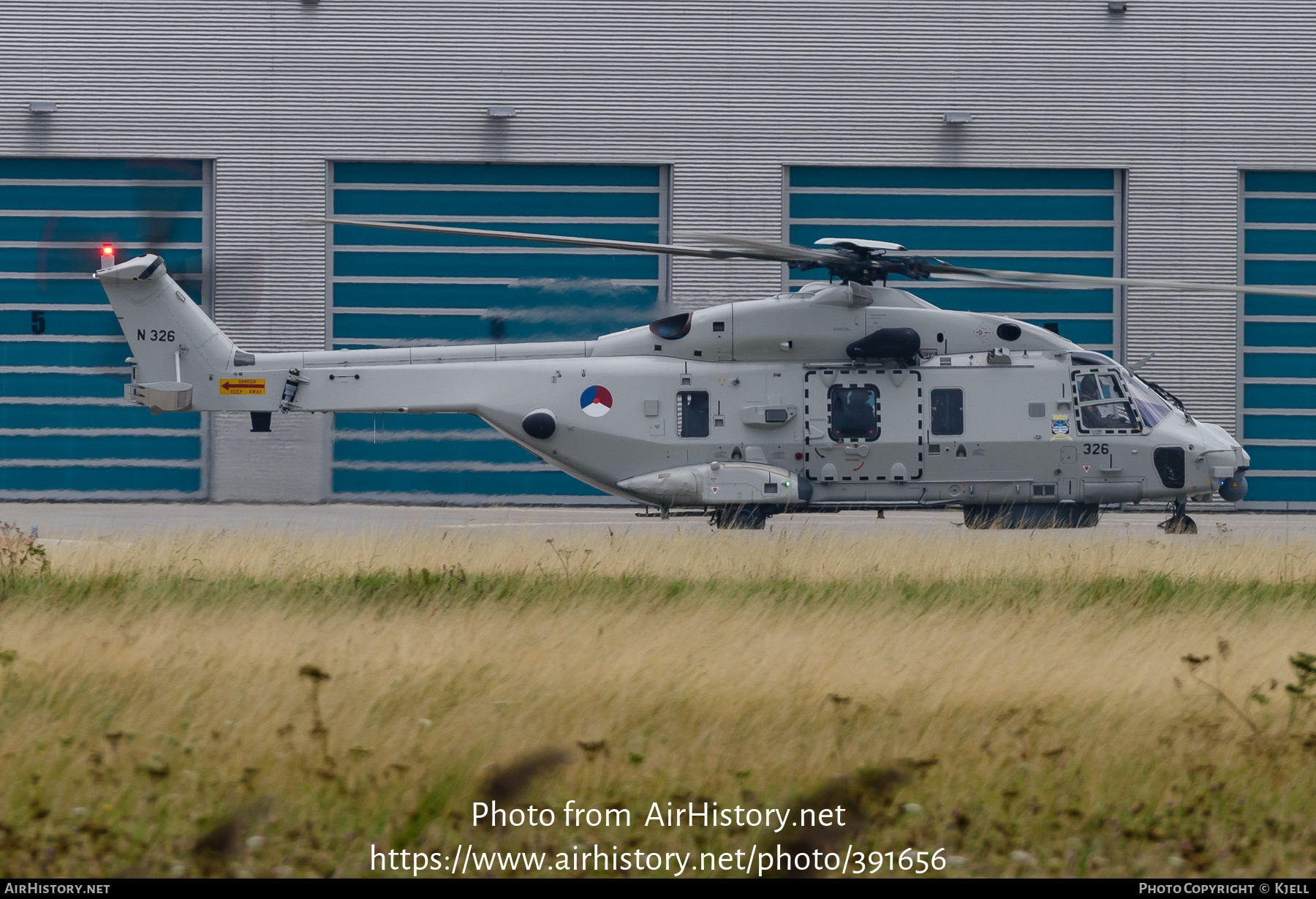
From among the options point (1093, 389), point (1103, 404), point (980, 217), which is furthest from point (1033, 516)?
point (980, 217)

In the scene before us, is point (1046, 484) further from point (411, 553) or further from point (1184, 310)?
point (1184, 310)

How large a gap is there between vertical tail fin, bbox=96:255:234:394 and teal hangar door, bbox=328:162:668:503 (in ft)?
26.0

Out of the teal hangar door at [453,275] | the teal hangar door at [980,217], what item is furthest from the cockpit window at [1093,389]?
the teal hangar door at [453,275]

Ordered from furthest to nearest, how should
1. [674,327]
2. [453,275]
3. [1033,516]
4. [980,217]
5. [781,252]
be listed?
[980,217] → [453,275] → [1033,516] → [674,327] → [781,252]

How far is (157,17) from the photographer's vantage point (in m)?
24.1

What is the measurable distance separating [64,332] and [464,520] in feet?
29.8

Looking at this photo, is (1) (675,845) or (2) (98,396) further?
(2) (98,396)

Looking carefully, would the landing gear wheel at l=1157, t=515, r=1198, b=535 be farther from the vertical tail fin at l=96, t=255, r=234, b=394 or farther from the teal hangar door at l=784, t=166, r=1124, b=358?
the vertical tail fin at l=96, t=255, r=234, b=394

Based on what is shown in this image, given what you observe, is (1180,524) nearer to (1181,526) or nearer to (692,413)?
(1181,526)

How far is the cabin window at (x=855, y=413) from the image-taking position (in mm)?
16062

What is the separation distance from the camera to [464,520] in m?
21.3

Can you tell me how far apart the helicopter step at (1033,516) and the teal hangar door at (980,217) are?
8546 millimetres
